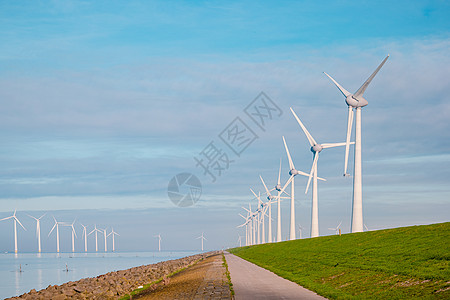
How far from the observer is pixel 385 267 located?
94.3 feet

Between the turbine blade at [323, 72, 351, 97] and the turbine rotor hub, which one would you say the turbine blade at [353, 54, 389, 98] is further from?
the turbine rotor hub

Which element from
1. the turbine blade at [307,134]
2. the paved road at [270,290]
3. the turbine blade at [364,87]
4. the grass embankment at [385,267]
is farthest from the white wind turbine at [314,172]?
the paved road at [270,290]

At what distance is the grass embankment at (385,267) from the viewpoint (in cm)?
2267

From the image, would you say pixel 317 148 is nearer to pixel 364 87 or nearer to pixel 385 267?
pixel 364 87

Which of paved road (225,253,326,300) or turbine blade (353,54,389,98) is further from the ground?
turbine blade (353,54,389,98)

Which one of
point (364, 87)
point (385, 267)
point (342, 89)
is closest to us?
point (385, 267)

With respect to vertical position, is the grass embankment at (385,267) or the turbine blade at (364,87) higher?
the turbine blade at (364,87)

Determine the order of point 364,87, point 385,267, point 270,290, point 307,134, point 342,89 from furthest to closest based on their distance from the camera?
point 307,134 < point 342,89 < point 364,87 < point 385,267 < point 270,290

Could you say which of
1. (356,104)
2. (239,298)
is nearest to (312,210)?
(356,104)

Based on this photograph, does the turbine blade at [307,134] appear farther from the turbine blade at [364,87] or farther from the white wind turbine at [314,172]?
the turbine blade at [364,87]

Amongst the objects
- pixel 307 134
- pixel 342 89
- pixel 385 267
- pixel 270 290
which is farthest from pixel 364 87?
pixel 270 290

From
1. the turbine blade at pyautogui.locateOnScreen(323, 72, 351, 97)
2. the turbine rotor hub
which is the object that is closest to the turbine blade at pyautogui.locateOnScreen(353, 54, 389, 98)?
the turbine blade at pyautogui.locateOnScreen(323, 72, 351, 97)

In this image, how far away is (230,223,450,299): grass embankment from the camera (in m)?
22.7

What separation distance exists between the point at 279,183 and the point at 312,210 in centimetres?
4782
